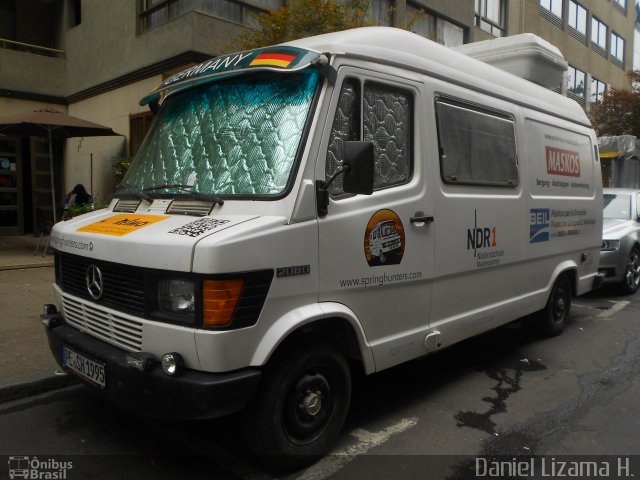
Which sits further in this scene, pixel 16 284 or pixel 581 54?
pixel 581 54

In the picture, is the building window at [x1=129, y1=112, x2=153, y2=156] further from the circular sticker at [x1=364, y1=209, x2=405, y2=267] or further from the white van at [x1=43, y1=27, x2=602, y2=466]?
the circular sticker at [x1=364, y1=209, x2=405, y2=267]

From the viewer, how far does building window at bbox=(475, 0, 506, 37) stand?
61.8 feet

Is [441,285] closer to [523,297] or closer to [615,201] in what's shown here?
[523,297]

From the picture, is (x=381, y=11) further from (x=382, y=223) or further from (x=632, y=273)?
(x=382, y=223)

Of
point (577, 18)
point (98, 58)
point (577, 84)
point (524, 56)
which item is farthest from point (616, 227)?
point (577, 18)

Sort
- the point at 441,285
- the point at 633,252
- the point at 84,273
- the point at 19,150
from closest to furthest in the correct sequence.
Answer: the point at 84,273 → the point at 441,285 → the point at 633,252 → the point at 19,150

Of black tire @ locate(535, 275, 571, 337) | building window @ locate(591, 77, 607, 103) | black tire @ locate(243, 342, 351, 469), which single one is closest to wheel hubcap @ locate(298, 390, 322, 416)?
black tire @ locate(243, 342, 351, 469)

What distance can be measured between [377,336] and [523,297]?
226 cm

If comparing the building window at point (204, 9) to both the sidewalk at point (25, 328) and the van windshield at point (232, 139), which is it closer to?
the sidewalk at point (25, 328)

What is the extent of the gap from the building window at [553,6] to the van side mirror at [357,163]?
23.4m

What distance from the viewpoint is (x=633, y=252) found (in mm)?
8547

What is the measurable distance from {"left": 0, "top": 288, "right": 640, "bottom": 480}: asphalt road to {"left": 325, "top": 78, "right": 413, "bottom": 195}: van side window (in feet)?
5.58

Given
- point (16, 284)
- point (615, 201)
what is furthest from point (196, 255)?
point (615, 201)

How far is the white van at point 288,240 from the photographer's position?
2.78 metres
